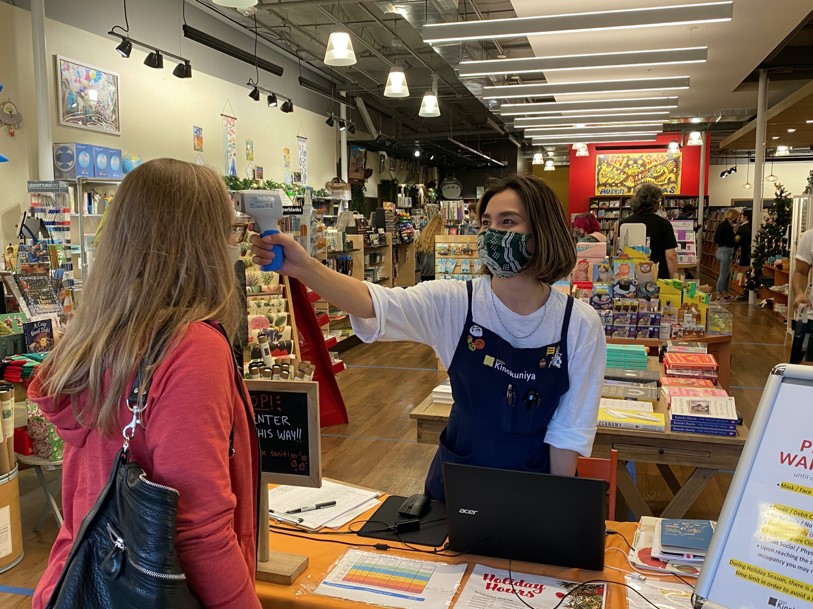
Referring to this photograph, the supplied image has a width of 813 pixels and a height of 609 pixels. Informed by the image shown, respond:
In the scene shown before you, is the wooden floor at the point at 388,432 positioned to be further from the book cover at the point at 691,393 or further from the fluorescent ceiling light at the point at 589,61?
the fluorescent ceiling light at the point at 589,61

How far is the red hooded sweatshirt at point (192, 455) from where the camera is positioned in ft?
3.73

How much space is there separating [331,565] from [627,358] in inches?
98.7

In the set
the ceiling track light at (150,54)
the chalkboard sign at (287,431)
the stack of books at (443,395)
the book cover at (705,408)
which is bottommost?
the stack of books at (443,395)

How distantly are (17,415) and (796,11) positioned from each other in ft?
28.4

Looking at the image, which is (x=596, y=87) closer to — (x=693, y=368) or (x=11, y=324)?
(x=693, y=368)

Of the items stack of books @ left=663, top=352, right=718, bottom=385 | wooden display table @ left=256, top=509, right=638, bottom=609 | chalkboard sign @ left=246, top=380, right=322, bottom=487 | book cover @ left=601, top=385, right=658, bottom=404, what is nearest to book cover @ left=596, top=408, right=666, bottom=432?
book cover @ left=601, top=385, right=658, bottom=404

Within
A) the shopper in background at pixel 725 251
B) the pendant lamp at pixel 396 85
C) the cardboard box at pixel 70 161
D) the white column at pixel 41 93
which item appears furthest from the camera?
the shopper in background at pixel 725 251

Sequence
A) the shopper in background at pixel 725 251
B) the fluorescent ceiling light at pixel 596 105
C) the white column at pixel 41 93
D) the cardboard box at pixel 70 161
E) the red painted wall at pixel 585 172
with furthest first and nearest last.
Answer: the red painted wall at pixel 585 172 → the shopper in background at pixel 725 251 → the fluorescent ceiling light at pixel 596 105 → the cardboard box at pixel 70 161 → the white column at pixel 41 93

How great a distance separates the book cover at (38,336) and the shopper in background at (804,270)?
18.1 ft

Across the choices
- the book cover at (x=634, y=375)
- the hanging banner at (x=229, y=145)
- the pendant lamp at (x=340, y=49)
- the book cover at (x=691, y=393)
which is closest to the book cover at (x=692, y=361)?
the book cover at (x=634, y=375)

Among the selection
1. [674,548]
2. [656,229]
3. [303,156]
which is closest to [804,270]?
[656,229]

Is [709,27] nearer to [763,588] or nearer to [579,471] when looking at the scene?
[579,471]

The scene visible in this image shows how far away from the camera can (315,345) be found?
5.04m

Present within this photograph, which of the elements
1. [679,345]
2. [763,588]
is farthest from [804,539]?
[679,345]
